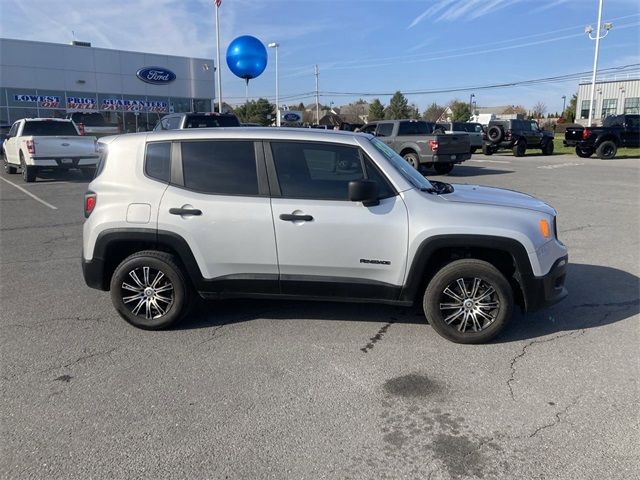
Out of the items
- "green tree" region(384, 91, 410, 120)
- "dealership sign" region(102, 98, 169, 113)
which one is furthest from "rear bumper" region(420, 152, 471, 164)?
"green tree" region(384, 91, 410, 120)

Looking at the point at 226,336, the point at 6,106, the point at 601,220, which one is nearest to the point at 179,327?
the point at 226,336

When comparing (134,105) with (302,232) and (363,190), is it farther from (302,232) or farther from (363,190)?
(363,190)

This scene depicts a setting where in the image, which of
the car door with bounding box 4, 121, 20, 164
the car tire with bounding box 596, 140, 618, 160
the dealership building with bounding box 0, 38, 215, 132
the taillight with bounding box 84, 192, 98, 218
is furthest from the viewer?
the dealership building with bounding box 0, 38, 215, 132

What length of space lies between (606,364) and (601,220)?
6455 mm

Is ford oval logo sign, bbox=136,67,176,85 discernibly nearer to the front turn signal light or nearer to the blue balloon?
the blue balloon

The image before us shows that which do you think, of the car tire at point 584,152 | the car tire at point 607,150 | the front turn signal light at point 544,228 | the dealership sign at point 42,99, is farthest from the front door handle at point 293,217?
the dealership sign at point 42,99

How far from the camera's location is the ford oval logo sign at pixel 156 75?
3675cm

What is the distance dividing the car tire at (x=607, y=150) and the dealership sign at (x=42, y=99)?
107 ft

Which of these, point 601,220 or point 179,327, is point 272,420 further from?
point 601,220

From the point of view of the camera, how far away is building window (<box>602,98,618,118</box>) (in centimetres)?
6378

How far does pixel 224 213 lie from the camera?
13.9 ft

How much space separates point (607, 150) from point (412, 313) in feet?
79.5

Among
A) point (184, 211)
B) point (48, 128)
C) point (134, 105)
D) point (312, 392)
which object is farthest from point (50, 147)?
point (134, 105)

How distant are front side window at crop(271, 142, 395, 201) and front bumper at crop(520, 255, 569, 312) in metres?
1.35
